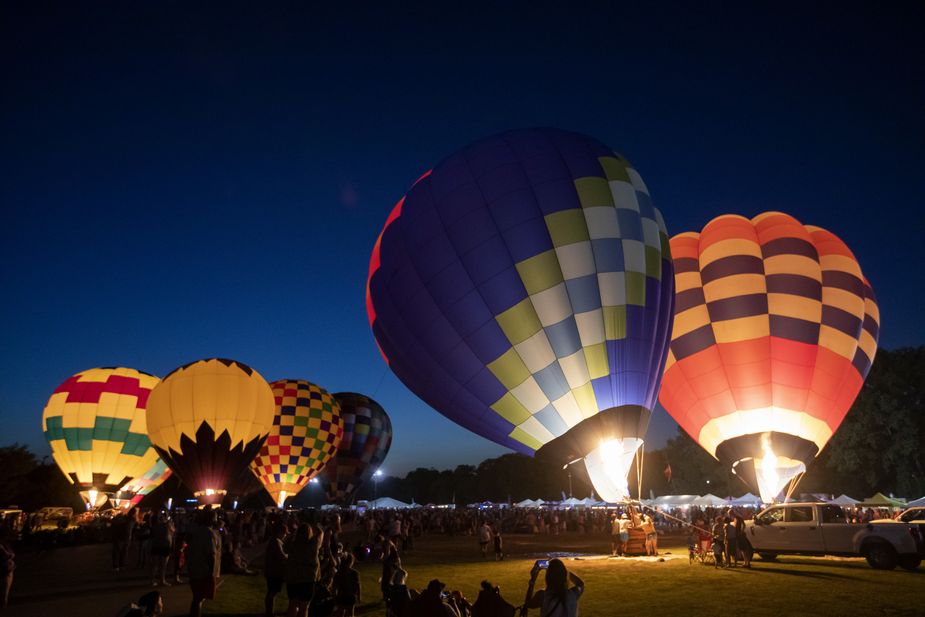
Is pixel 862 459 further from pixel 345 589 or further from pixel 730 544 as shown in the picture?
pixel 345 589

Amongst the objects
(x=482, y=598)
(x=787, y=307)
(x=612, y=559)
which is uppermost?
(x=787, y=307)

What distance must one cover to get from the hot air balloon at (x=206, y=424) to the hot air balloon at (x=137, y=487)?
6223 millimetres

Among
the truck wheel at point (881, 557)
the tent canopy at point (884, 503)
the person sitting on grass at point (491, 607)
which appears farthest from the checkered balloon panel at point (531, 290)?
the tent canopy at point (884, 503)

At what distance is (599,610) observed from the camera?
7.93 meters

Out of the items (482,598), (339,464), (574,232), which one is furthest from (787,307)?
(339,464)

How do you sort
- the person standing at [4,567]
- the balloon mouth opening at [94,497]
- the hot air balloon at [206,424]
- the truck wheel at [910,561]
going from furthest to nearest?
1. the balloon mouth opening at [94,497]
2. the hot air balloon at [206,424]
3. the truck wheel at [910,561]
4. the person standing at [4,567]

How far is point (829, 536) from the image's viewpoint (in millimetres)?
12312

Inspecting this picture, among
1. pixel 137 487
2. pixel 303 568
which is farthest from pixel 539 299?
pixel 137 487

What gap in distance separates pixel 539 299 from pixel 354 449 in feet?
83.4

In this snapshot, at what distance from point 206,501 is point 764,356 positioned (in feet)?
56.0

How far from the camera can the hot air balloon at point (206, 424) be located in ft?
61.3

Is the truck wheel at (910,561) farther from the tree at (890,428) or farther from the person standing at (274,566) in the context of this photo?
the tree at (890,428)

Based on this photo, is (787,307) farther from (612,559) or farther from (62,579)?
(62,579)

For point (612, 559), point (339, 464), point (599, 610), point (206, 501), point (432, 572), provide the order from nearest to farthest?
point (599, 610), point (432, 572), point (612, 559), point (206, 501), point (339, 464)
